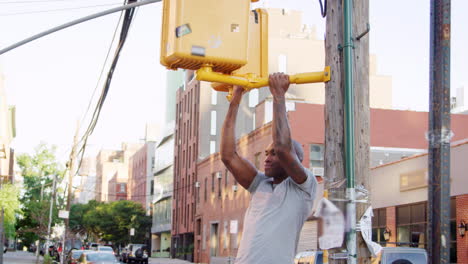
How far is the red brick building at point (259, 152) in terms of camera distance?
37.0 metres

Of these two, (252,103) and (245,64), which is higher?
(252,103)

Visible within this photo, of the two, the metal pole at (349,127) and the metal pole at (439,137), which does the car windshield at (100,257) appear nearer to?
the metal pole at (349,127)

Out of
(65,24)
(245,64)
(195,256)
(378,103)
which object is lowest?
(195,256)

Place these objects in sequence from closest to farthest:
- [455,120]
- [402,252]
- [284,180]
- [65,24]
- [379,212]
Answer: [284,180]
[65,24]
[402,252]
[379,212]
[455,120]

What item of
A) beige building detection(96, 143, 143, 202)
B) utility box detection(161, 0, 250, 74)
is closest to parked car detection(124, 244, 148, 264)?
utility box detection(161, 0, 250, 74)

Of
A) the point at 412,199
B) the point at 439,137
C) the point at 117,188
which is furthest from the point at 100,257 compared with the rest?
the point at 117,188

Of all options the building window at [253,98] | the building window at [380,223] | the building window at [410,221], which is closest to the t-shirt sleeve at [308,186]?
the building window at [410,221]

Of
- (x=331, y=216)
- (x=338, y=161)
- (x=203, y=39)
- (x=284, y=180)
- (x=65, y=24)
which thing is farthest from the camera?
(x=65, y=24)

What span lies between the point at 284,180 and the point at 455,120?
35.1 m

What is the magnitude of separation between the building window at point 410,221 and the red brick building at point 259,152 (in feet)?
2.98

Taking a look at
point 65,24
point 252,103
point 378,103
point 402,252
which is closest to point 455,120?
point 378,103

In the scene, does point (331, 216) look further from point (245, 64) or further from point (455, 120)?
point (455, 120)

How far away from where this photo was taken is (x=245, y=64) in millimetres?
4480

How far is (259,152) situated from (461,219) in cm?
1993
